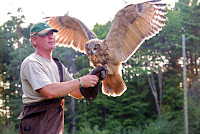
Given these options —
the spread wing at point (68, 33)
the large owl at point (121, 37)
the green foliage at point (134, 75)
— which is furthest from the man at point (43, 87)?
the green foliage at point (134, 75)

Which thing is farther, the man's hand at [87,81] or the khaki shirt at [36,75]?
the man's hand at [87,81]

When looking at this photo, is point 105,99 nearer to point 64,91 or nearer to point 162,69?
point 162,69

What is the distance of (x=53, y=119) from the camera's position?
2.70 meters

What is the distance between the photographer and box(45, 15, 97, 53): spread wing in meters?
5.12

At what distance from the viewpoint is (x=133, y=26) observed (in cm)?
455

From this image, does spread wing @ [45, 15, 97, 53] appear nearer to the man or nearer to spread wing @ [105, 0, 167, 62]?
spread wing @ [105, 0, 167, 62]

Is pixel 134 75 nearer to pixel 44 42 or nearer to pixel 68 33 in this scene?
pixel 68 33

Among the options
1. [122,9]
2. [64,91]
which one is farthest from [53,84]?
[122,9]

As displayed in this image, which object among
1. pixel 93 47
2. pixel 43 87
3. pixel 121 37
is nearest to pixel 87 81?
pixel 43 87

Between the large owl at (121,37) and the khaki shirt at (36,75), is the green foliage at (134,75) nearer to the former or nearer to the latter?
the large owl at (121,37)

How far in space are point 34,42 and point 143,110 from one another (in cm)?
2610

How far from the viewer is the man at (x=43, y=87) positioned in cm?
252

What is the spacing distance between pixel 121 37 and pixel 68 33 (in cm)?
124

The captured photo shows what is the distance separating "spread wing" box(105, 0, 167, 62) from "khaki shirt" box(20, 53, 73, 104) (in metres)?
1.48
